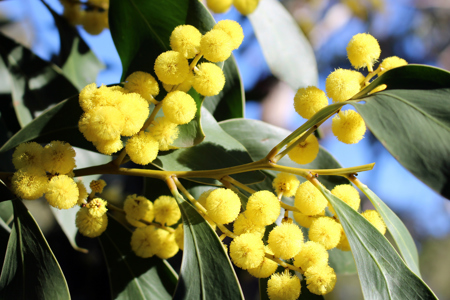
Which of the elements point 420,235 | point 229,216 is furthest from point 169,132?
point 420,235

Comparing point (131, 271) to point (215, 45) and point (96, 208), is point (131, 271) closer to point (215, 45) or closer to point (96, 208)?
point (96, 208)

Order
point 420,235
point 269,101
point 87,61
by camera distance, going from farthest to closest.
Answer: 1. point 420,235
2. point 269,101
3. point 87,61

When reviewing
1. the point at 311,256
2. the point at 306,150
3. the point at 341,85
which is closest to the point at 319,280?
the point at 311,256

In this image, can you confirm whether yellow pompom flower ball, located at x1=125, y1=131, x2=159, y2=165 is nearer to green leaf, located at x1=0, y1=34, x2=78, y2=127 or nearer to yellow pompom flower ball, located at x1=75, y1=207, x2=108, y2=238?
yellow pompom flower ball, located at x1=75, y1=207, x2=108, y2=238

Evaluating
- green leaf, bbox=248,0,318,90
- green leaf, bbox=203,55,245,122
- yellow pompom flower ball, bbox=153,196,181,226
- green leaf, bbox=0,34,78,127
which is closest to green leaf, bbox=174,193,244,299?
yellow pompom flower ball, bbox=153,196,181,226

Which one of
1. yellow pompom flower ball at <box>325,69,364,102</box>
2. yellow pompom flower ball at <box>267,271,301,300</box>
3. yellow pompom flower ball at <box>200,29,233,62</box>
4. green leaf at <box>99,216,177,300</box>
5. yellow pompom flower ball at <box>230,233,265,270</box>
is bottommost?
green leaf at <box>99,216,177,300</box>

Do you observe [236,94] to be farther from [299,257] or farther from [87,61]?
[87,61]

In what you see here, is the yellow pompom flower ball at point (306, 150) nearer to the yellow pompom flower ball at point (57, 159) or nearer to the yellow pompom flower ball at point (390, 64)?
the yellow pompom flower ball at point (390, 64)
